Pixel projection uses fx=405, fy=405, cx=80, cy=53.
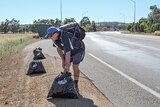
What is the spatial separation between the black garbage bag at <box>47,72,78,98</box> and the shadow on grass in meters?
0.10

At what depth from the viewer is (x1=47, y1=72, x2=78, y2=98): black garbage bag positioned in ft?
26.2

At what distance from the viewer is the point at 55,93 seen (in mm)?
8062

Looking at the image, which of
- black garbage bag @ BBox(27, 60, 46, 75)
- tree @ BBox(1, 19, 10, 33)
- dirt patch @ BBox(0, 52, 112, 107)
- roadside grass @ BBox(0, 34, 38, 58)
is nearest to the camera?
dirt patch @ BBox(0, 52, 112, 107)

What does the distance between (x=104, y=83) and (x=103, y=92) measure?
48.3 inches

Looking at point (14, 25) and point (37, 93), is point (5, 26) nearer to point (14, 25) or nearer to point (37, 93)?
point (14, 25)

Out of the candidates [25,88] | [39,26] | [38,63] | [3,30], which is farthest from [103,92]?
[3,30]

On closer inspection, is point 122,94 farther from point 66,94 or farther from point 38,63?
point 38,63

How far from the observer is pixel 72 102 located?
7.70 metres

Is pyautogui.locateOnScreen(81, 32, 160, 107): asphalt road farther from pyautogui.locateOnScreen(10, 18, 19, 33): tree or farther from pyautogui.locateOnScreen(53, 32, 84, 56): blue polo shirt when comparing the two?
pyautogui.locateOnScreen(10, 18, 19, 33): tree

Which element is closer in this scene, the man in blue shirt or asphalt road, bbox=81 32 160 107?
the man in blue shirt

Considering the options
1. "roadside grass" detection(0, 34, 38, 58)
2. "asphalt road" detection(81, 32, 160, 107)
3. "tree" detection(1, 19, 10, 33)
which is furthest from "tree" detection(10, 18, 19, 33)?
"asphalt road" detection(81, 32, 160, 107)

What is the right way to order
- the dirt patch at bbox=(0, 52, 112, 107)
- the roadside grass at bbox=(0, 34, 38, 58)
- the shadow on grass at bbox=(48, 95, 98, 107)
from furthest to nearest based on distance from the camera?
the roadside grass at bbox=(0, 34, 38, 58) → the dirt patch at bbox=(0, 52, 112, 107) → the shadow on grass at bbox=(48, 95, 98, 107)

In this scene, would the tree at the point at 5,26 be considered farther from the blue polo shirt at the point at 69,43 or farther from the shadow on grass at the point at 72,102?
the shadow on grass at the point at 72,102

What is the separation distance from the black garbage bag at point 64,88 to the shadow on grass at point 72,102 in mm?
100
